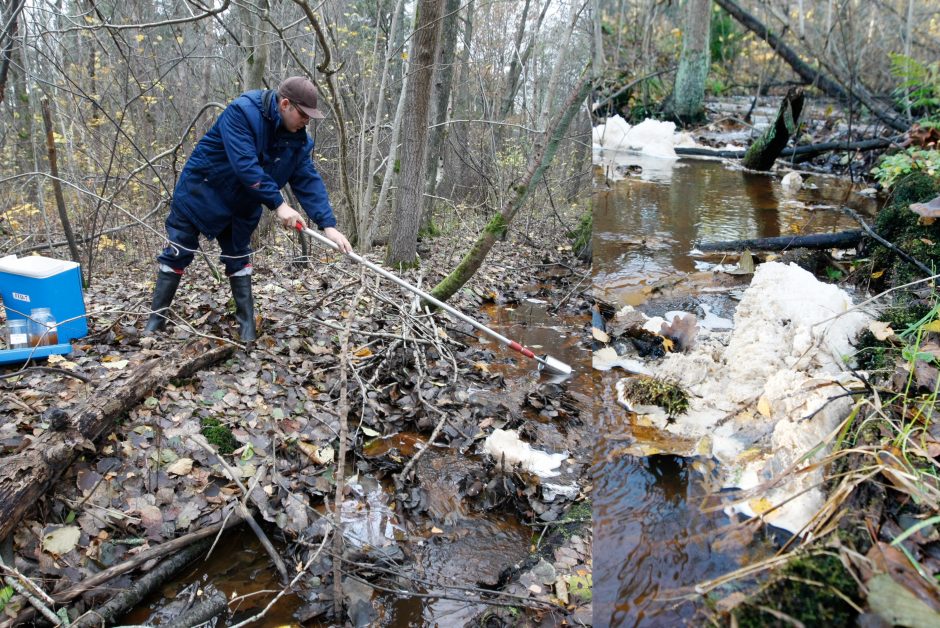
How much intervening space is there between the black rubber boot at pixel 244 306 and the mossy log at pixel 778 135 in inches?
328

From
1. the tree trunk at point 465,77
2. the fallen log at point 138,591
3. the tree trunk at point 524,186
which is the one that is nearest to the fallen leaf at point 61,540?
the fallen log at point 138,591

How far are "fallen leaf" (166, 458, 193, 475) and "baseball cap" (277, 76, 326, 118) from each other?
7.57ft

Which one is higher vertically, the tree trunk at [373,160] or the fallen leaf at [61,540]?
the tree trunk at [373,160]

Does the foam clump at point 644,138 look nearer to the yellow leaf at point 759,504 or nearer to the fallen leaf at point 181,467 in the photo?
the yellow leaf at point 759,504

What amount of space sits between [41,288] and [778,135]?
10.3 m

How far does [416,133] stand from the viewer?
19.6 feet

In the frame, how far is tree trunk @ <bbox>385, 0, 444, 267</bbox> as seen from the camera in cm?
550

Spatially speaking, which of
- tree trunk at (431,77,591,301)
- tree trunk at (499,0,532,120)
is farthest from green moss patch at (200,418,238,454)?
tree trunk at (499,0,532,120)

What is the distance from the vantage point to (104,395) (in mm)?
3174

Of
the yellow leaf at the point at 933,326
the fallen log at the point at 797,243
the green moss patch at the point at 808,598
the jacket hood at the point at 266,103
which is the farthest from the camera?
the fallen log at the point at 797,243

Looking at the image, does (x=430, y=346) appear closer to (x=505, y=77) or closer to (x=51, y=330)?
(x=51, y=330)

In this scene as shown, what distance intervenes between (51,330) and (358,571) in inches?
108

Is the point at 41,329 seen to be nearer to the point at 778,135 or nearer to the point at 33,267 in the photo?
the point at 33,267

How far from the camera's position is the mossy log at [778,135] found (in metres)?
8.86
